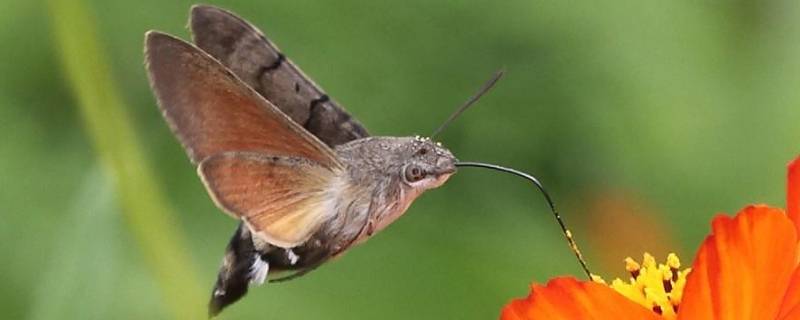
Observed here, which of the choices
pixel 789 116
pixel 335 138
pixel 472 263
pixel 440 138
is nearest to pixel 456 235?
pixel 472 263

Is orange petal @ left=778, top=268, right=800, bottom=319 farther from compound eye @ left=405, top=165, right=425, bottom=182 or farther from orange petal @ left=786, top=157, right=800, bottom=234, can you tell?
compound eye @ left=405, top=165, right=425, bottom=182

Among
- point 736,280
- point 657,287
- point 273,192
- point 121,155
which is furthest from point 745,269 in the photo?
point 121,155

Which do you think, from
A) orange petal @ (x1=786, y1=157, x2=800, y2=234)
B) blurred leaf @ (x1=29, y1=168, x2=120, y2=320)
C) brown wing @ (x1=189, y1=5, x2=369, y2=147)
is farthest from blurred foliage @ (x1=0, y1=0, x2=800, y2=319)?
orange petal @ (x1=786, y1=157, x2=800, y2=234)

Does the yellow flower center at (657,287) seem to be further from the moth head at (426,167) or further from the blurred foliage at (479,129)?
the blurred foliage at (479,129)

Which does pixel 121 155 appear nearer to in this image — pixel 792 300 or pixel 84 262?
pixel 84 262

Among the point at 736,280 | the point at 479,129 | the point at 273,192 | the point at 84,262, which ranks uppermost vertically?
the point at 479,129

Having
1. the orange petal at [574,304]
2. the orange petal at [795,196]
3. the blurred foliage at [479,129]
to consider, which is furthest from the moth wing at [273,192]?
the blurred foliage at [479,129]

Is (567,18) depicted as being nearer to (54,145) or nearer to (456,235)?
(456,235)
